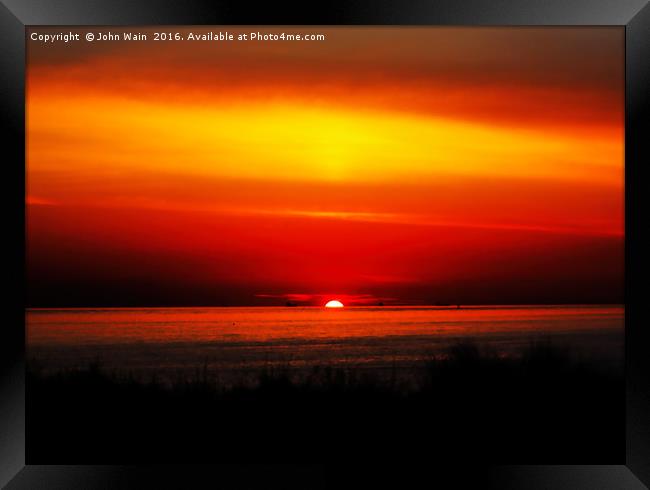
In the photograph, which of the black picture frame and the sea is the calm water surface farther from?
the black picture frame

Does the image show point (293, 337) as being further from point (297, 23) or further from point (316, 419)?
point (297, 23)

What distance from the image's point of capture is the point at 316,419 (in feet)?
15.7

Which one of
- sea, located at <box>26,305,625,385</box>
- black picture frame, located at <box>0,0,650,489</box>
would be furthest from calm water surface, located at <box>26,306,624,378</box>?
black picture frame, located at <box>0,0,650,489</box>

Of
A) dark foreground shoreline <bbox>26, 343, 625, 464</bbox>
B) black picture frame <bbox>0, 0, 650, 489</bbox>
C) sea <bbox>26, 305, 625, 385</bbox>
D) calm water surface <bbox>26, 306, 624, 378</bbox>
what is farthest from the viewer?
calm water surface <bbox>26, 306, 624, 378</bbox>

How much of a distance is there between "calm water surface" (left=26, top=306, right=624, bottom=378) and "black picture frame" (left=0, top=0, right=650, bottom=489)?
1.26m

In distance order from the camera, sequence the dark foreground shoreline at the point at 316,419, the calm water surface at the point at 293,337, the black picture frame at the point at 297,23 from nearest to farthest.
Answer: the black picture frame at the point at 297,23
the dark foreground shoreline at the point at 316,419
the calm water surface at the point at 293,337

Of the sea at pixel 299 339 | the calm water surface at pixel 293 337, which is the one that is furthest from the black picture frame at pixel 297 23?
the calm water surface at pixel 293 337

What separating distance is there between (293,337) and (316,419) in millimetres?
10070

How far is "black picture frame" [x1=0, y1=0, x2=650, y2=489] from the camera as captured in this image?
3303 mm

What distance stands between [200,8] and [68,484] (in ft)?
7.36

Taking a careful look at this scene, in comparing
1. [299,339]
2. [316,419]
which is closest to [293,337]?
[299,339]

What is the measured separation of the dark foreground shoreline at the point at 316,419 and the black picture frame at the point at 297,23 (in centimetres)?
108

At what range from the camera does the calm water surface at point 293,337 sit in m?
7.67

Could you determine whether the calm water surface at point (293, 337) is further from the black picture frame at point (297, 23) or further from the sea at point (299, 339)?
the black picture frame at point (297, 23)
